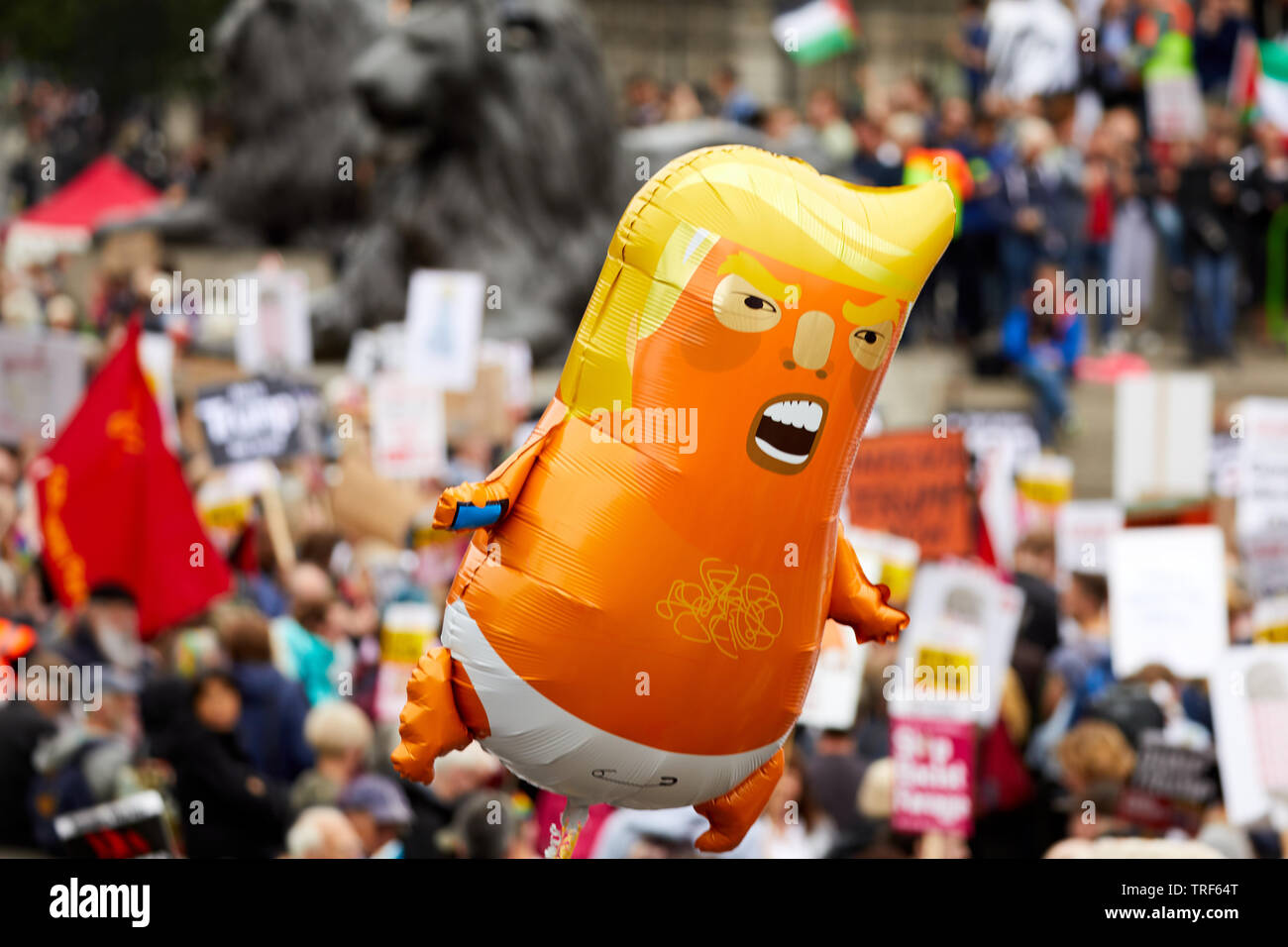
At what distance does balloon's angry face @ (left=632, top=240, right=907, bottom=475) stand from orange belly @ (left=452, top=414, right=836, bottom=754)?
0.40ft

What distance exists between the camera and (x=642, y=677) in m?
3.57

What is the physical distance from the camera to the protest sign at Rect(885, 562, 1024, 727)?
7109 mm

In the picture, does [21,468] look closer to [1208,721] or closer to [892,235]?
[1208,721]

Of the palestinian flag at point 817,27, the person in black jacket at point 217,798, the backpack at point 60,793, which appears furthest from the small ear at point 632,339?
the palestinian flag at point 817,27

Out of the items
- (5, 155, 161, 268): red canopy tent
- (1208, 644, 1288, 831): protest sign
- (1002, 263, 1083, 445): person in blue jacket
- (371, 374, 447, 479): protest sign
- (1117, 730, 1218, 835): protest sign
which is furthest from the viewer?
(5, 155, 161, 268): red canopy tent

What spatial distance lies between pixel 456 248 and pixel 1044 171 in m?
4.81

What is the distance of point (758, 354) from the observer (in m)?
3.53

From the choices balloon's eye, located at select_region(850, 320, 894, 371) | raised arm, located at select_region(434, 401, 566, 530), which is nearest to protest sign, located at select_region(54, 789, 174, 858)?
raised arm, located at select_region(434, 401, 566, 530)

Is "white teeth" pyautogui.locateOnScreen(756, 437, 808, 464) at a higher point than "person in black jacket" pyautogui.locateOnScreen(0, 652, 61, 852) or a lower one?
higher

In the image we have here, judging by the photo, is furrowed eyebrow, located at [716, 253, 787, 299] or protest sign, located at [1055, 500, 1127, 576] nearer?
furrowed eyebrow, located at [716, 253, 787, 299]

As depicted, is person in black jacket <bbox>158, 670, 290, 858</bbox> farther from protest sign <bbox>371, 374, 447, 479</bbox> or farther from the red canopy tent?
the red canopy tent
